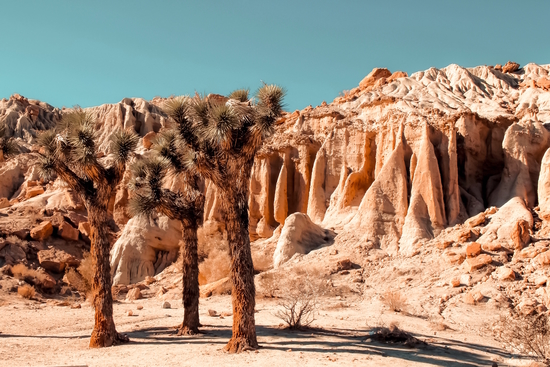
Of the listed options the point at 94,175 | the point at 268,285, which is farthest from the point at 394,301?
the point at 94,175

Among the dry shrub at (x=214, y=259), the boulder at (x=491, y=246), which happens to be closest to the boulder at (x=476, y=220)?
the boulder at (x=491, y=246)

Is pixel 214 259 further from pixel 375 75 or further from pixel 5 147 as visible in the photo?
pixel 375 75

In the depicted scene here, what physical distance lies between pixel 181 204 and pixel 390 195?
12.4 meters

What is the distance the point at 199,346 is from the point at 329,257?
36.6ft

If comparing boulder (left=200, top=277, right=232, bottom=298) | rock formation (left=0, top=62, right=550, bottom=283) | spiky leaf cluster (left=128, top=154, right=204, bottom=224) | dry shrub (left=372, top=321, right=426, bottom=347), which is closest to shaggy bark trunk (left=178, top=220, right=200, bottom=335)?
spiky leaf cluster (left=128, top=154, right=204, bottom=224)

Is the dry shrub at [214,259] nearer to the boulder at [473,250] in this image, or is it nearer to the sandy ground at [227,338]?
the sandy ground at [227,338]

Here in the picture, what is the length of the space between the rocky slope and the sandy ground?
4.28m

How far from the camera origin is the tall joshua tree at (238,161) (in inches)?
476

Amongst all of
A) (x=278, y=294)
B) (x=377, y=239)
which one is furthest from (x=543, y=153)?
(x=278, y=294)

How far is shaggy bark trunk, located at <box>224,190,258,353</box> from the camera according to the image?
12047 mm

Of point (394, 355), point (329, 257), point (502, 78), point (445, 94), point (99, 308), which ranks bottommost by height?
point (394, 355)

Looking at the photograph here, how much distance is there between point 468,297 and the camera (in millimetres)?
18109

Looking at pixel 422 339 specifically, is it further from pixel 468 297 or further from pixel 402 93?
pixel 402 93

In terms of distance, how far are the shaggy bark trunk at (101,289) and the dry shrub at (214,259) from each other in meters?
10.8
